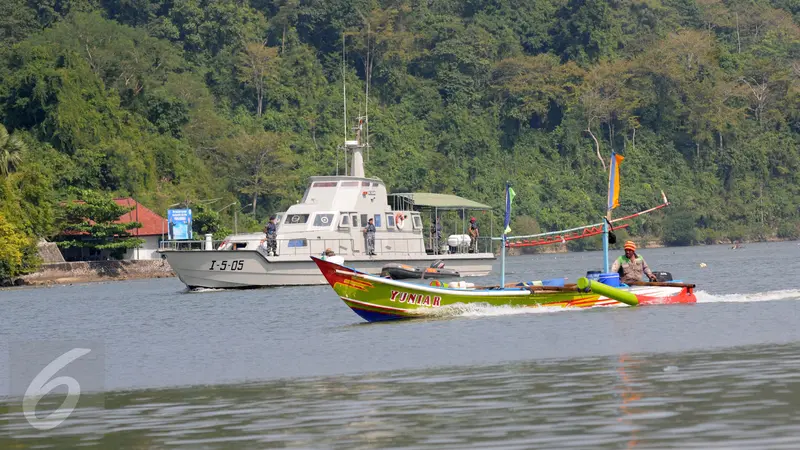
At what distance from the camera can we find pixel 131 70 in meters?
93.6

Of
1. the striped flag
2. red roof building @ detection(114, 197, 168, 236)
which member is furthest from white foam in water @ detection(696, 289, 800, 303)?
red roof building @ detection(114, 197, 168, 236)

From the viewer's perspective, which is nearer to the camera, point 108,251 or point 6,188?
point 6,188

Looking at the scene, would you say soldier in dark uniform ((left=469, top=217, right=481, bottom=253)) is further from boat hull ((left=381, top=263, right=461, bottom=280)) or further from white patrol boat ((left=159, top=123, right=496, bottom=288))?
boat hull ((left=381, top=263, right=461, bottom=280))

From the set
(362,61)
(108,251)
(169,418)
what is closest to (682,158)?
(362,61)

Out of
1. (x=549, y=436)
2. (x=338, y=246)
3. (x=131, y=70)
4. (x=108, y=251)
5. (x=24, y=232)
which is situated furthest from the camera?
(x=131, y=70)

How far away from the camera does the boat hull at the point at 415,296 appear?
28047 millimetres

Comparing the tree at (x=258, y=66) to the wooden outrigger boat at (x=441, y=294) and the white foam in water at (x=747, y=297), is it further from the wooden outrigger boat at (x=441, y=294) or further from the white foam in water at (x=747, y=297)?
the wooden outrigger boat at (x=441, y=294)

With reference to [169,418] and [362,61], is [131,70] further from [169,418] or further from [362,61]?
[169,418]

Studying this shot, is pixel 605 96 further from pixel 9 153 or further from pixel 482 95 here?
pixel 9 153

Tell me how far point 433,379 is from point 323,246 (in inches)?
1138

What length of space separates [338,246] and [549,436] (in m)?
34.2

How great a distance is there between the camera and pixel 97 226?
66875 millimetres

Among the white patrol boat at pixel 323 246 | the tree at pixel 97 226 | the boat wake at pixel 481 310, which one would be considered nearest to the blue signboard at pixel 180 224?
the tree at pixel 97 226

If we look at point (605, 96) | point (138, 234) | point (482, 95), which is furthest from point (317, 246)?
point (605, 96)
